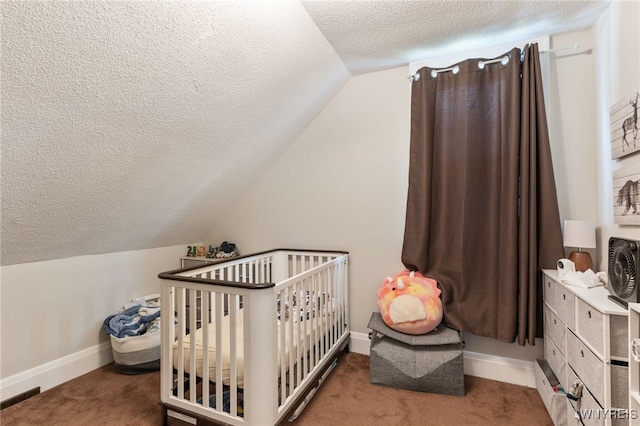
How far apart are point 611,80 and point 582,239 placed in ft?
2.91

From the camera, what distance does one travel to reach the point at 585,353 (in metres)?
1.31

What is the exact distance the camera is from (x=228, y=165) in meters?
→ 2.39

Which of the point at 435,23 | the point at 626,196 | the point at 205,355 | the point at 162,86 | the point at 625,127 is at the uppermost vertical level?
the point at 435,23

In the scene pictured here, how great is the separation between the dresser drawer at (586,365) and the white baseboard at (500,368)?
636mm

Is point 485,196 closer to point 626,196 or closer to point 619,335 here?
point 626,196

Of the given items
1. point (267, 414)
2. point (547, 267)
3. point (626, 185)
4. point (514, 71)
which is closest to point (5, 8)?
point (267, 414)

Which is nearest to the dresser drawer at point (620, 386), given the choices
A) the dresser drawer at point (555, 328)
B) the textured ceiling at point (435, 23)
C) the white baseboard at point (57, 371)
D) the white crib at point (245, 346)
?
the dresser drawer at point (555, 328)

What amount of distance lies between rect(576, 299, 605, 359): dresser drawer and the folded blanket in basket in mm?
2622

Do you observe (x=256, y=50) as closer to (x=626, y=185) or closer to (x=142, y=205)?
(x=142, y=205)

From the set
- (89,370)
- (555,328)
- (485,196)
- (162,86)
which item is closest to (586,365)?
(555,328)

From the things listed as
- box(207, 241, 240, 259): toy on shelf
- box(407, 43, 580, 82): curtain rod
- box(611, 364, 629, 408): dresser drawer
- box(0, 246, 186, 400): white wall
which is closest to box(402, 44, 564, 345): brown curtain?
box(407, 43, 580, 82): curtain rod

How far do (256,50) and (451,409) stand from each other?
7.77 feet

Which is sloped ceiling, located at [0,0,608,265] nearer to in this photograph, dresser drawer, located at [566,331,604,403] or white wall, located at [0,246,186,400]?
white wall, located at [0,246,186,400]

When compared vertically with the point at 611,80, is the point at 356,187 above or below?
below
